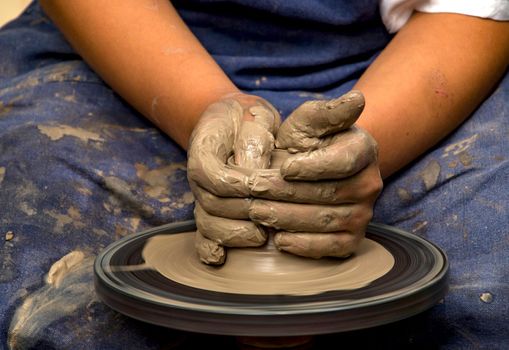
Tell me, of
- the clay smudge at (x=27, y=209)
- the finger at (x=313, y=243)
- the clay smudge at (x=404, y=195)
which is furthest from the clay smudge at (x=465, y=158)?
the clay smudge at (x=27, y=209)

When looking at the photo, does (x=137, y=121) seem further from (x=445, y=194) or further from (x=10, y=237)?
(x=445, y=194)

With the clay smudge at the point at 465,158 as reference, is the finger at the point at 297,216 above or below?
above

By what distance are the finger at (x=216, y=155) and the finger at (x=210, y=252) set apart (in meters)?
0.09

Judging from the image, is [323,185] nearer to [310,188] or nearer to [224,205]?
[310,188]

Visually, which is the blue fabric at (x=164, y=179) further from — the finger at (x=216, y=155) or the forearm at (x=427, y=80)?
the finger at (x=216, y=155)

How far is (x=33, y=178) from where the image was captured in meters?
1.55

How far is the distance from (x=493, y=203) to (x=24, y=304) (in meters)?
0.89

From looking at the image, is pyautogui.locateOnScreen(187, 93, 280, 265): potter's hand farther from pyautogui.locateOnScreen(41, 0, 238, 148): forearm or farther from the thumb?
pyautogui.locateOnScreen(41, 0, 238, 148): forearm

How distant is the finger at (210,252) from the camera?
4.19ft

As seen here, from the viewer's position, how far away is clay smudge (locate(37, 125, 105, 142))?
1.63 metres

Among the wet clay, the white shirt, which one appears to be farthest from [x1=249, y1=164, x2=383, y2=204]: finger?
the white shirt

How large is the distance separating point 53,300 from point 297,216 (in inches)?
18.8

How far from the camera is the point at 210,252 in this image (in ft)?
4.20

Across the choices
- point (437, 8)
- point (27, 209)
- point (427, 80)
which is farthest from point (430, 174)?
point (27, 209)
